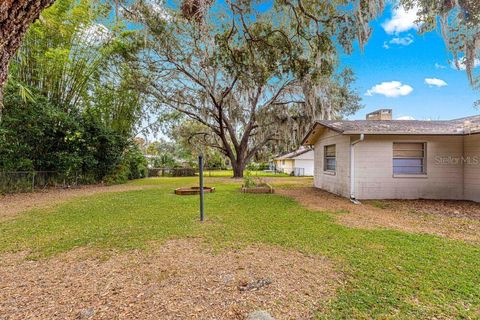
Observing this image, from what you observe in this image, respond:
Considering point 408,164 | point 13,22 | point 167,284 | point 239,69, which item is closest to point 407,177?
point 408,164

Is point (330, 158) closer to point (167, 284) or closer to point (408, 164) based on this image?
point (408, 164)

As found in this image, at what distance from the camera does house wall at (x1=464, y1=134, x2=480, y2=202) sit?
24.7 feet

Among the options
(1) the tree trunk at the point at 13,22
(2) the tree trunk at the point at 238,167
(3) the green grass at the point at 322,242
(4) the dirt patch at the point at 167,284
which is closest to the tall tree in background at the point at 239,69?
(2) the tree trunk at the point at 238,167

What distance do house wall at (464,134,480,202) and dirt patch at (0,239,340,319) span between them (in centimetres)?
765

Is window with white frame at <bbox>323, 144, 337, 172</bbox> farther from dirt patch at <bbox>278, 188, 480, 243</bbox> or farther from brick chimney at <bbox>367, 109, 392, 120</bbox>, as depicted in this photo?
brick chimney at <bbox>367, 109, 392, 120</bbox>

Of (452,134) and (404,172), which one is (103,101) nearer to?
(404,172)

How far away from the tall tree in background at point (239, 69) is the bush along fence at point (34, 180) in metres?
6.72

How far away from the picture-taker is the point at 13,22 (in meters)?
1.34

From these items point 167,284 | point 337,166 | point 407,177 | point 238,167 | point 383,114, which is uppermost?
point 383,114

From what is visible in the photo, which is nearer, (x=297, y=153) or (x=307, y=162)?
(x=307, y=162)

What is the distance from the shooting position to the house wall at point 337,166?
846cm

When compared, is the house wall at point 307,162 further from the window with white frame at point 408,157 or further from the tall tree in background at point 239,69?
the window with white frame at point 408,157

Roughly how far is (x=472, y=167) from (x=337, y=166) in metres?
3.97

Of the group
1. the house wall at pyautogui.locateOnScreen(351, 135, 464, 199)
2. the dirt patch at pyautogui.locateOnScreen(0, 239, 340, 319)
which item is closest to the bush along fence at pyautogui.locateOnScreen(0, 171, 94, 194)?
the dirt patch at pyautogui.locateOnScreen(0, 239, 340, 319)
